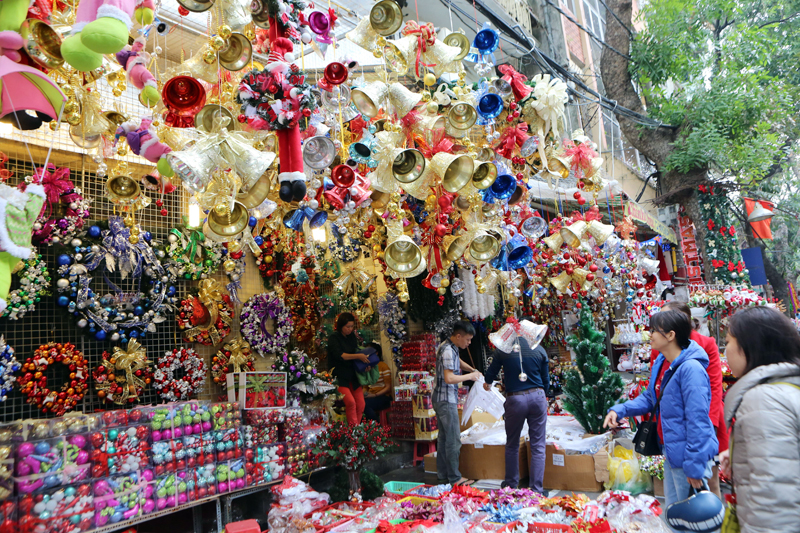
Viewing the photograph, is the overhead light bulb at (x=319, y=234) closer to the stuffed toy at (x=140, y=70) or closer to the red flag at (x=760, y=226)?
the stuffed toy at (x=140, y=70)

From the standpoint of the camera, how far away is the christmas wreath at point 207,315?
14.4ft

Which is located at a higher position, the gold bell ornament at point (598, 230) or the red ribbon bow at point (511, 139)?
the red ribbon bow at point (511, 139)

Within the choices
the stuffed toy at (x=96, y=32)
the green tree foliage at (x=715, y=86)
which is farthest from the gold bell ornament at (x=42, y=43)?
the green tree foliage at (x=715, y=86)

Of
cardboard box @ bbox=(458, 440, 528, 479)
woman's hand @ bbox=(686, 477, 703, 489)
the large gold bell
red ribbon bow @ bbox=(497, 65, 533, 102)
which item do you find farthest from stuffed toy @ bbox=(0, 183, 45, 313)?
cardboard box @ bbox=(458, 440, 528, 479)

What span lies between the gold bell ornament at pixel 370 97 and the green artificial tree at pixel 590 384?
11.8 feet

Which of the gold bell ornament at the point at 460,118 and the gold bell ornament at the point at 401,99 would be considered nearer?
the gold bell ornament at the point at 401,99

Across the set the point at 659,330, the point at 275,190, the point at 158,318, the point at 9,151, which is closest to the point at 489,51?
the point at 275,190

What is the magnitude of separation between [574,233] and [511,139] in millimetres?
1310

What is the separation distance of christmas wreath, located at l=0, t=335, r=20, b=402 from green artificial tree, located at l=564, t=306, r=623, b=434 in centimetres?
474

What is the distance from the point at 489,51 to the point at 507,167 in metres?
0.73

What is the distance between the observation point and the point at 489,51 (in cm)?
309

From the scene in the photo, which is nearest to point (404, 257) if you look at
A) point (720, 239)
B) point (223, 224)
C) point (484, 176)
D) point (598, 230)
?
point (484, 176)

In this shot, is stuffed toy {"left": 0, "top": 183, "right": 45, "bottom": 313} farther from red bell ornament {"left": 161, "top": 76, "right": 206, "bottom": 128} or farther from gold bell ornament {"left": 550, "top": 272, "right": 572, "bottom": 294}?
gold bell ornament {"left": 550, "top": 272, "right": 572, "bottom": 294}

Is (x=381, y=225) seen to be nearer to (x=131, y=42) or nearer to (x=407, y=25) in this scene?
(x=407, y=25)
